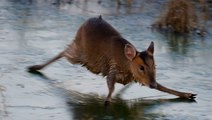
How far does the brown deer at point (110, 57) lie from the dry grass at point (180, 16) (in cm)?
290

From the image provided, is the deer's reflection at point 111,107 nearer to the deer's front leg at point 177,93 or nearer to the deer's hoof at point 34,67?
the deer's front leg at point 177,93

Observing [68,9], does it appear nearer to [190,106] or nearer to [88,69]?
[88,69]

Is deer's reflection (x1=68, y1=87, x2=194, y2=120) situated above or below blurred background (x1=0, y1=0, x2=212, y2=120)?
below

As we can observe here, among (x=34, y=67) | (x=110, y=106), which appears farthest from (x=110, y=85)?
(x=34, y=67)

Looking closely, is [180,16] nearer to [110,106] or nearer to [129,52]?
[129,52]

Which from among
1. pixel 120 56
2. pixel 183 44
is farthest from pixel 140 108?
pixel 183 44

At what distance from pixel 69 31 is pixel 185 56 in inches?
74.7

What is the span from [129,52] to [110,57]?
422mm

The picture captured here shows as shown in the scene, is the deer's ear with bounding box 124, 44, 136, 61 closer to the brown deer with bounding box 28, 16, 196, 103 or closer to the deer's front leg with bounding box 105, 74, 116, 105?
the brown deer with bounding box 28, 16, 196, 103

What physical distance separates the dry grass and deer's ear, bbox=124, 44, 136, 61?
11.8 feet

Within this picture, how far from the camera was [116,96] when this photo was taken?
306 inches

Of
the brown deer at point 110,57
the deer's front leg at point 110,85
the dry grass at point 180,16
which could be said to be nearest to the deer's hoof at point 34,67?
the brown deer at point 110,57

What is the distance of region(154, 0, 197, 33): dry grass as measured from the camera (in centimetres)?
1102

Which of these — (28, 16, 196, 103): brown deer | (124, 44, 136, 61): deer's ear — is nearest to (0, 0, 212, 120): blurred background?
(28, 16, 196, 103): brown deer
